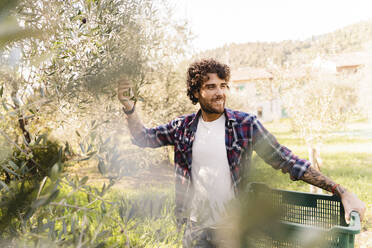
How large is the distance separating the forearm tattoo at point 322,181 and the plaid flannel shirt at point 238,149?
39 mm

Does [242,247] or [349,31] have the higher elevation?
[349,31]

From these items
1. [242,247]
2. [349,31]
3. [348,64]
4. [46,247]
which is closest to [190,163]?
[242,247]

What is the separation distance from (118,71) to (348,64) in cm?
4124

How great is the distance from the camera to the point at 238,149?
228 cm

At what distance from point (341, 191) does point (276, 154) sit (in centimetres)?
48

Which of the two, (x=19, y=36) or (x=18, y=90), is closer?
(x=19, y=36)

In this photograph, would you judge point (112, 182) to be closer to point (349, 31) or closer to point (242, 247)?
point (242, 247)

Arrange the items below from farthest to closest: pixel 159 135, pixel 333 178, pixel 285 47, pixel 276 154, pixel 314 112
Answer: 1. pixel 285 47
2. pixel 333 178
3. pixel 314 112
4. pixel 159 135
5. pixel 276 154

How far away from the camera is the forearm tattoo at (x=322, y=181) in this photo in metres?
1.98

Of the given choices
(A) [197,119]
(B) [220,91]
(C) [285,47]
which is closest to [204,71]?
(B) [220,91]

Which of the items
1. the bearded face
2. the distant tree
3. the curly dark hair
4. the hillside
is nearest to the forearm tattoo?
the bearded face

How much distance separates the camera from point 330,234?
1560 mm

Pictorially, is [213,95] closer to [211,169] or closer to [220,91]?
[220,91]

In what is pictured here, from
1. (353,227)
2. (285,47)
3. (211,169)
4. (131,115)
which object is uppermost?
(285,47)
